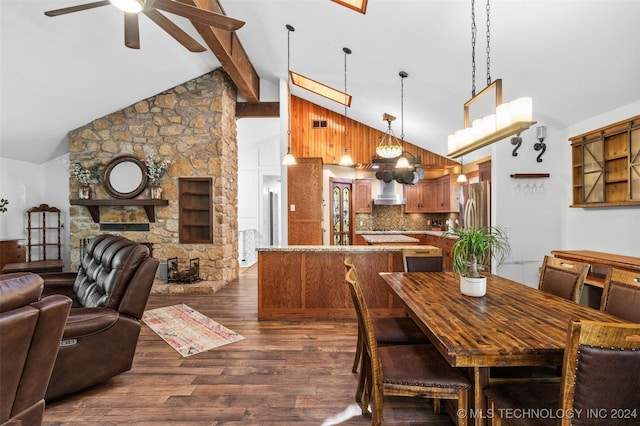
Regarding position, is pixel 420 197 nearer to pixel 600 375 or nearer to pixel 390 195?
pixel 390 195

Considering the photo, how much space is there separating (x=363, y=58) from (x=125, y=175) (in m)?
4.33

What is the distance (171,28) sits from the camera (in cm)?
261

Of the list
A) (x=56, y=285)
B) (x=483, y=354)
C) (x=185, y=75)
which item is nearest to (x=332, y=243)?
(x=185, y=75)

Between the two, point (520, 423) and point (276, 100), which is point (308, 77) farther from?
point (520, 423)

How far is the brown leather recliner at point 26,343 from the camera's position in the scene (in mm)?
1176

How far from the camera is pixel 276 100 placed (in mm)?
6473

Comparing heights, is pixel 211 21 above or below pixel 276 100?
below

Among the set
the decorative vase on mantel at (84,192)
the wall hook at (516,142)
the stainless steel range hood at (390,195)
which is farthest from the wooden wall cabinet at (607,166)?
the decorative vase on mantel at (84,192)

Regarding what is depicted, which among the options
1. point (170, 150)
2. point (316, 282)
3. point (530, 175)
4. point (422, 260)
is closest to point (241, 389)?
point (316, 282)

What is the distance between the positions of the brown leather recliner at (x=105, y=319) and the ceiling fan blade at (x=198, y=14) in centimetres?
181

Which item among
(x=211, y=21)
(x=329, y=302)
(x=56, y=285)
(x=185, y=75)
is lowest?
(x=329, y=302)

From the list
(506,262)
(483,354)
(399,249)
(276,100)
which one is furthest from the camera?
(276,100)

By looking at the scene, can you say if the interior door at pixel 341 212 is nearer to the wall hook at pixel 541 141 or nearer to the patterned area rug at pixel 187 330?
the patterned area rug at pixel 187 330

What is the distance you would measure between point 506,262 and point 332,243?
12.4 ft
